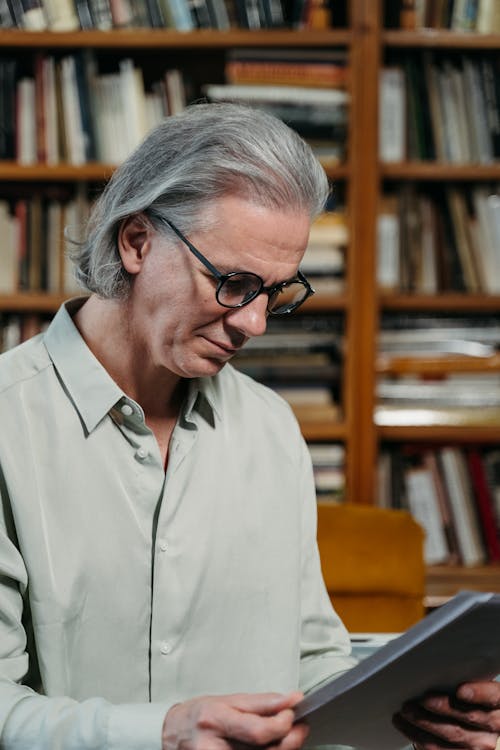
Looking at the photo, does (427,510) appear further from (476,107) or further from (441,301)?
(476,107)

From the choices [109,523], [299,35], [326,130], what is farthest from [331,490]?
[109,523]

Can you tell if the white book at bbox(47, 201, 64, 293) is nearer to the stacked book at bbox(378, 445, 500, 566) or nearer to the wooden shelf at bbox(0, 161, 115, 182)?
the wooden shelf at bbox(0, 161, 115, 182)

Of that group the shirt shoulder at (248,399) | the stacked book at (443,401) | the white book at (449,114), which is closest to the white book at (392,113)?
the white book at (449,114)

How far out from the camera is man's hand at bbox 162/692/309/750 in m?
0.93

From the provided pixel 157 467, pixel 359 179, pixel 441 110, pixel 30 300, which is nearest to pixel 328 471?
pixel 359 179

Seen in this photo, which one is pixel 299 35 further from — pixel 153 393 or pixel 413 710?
pixel 413 710

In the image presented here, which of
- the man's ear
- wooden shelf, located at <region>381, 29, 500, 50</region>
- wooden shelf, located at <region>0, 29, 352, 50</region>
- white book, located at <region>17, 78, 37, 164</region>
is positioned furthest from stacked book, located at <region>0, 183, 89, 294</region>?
the man's ear

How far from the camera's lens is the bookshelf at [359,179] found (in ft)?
8.57

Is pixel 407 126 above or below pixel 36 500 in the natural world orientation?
above

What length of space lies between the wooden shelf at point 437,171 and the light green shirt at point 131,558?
1.51 m

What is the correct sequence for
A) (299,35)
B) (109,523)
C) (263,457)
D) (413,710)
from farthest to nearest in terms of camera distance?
(299,35)
(263,457)
(109,523)
(413,710)

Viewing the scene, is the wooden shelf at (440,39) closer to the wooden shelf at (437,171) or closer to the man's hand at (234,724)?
the wooden shelf at (437,171)

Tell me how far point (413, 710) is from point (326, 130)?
1.87 metres

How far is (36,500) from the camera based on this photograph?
1.15m
